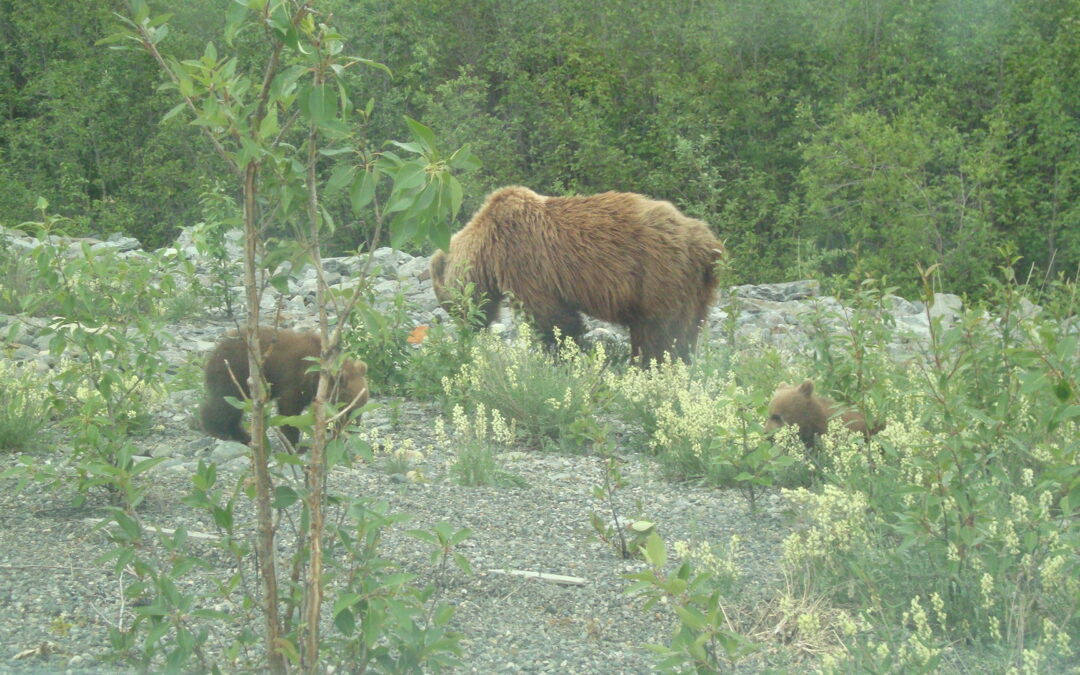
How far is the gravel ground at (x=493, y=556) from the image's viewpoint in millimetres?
3680

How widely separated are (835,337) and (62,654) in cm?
362

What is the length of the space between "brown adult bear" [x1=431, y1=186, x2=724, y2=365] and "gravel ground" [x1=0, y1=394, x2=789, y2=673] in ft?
8.47

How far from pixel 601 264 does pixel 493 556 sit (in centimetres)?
444

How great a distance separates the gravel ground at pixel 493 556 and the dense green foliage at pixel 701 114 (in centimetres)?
1216

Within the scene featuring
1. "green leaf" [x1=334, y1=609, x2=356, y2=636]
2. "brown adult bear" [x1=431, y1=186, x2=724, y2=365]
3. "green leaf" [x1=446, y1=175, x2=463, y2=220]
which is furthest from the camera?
"brown adult bear" [x1=431, y1=186, x2=724, y2=365]

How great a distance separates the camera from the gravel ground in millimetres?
3680

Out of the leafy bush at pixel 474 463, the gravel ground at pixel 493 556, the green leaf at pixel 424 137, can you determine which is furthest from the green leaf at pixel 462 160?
the leafy bush at pixel 474 463

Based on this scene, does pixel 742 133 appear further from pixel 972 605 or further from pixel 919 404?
pixel 972 605

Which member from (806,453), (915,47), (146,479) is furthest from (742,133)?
(146,479)

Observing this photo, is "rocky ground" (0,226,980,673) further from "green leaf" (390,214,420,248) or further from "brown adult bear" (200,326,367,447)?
"green leaf" (390,214,420,248)

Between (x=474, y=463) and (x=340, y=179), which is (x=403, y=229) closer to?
(x=340, y=179)

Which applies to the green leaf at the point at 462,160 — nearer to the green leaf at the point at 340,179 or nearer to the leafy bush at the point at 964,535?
the green leaf at the point at 340,179

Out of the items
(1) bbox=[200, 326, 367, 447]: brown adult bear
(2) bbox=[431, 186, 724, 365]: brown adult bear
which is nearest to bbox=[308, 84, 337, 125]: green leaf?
(1) bbox=[200, 326, 367, 447]: brown adult bear

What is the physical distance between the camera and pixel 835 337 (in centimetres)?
554
